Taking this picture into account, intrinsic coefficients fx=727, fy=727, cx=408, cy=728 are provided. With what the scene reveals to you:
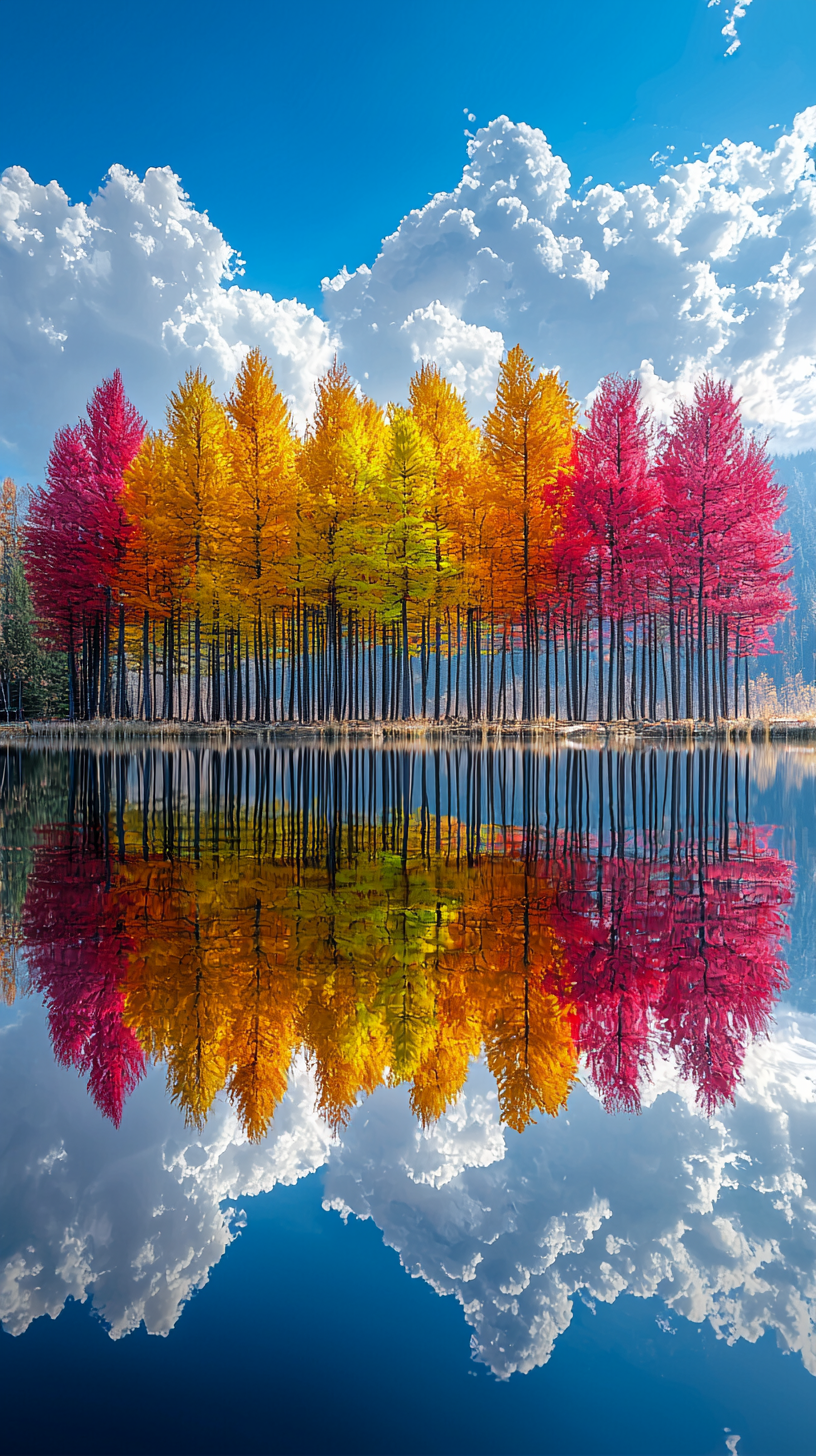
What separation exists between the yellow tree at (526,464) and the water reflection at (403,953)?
2094 cm

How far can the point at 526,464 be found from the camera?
28844 millimetres

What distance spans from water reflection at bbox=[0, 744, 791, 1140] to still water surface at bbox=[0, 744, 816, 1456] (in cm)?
3

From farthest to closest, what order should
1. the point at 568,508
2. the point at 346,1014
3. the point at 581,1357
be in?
the point at 568,508 < the point at 346,1014 < the point at 581,1357

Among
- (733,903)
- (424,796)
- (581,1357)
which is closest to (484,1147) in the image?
(581,1357)

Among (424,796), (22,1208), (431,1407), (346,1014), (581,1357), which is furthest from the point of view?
(424,796)

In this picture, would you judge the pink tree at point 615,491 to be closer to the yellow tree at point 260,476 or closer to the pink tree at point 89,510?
the yellow tree at point 260,476

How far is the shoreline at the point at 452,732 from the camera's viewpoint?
29000 millimetres

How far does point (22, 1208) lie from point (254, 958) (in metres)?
2.14

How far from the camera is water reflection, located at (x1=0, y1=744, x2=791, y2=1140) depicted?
3.19 meters

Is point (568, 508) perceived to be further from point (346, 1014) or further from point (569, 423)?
point (346, 1014)

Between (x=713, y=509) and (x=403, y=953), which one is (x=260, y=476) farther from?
(x=403, y=953)

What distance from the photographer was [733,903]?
596 centimetres

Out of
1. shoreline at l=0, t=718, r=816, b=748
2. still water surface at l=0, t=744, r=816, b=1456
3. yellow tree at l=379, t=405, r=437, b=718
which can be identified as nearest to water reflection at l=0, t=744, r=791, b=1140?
still water surface at l=0, t=744, r=816, b=1456

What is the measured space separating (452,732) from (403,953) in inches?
985
